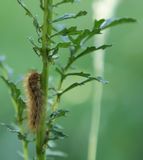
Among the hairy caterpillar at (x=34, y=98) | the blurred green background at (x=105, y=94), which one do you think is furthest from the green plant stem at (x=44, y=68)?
the blurred green background at (x=105, y=94)

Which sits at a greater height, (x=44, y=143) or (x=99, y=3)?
(x=99, y=3)

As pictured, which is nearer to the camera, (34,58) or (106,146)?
(106,146)

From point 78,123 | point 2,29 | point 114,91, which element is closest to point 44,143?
point 78,123

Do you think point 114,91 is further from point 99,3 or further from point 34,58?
point 99,3

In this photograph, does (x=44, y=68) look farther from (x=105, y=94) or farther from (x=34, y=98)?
(x=105, y=94)

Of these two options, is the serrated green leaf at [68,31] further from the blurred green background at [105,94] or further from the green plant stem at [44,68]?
the blurred green background at [105,94]

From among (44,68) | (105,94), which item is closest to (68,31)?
(44,68)
